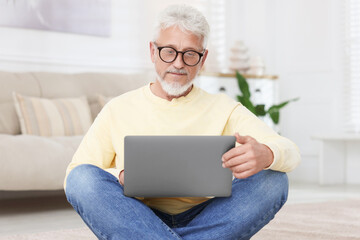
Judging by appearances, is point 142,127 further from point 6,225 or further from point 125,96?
point 6,225

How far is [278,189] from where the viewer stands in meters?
1.52

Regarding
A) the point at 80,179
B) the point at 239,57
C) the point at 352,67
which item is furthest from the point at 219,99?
the point at 352,67

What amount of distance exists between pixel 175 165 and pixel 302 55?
4189 millimetres

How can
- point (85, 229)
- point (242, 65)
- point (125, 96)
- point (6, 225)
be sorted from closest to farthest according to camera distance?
point (125, 96)
point (85, 229)
point (6, 225)
point (242, 65)

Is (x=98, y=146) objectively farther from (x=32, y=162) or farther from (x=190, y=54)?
(x=32, y=162)

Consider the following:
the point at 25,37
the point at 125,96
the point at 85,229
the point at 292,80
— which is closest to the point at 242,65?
Result: the point at 292,80

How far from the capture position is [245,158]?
1.34m

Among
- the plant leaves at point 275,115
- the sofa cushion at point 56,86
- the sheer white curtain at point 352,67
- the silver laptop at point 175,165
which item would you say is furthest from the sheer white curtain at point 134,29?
the silver laptop at point 175,165

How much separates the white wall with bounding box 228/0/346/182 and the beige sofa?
6.06ft

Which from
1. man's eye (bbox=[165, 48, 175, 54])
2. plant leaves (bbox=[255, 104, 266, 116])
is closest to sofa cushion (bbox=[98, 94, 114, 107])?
plant leaves (bbox=[255, 104, 266, 116])

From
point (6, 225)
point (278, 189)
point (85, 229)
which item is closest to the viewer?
point (278, 189)

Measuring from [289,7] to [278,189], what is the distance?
4.15 metres

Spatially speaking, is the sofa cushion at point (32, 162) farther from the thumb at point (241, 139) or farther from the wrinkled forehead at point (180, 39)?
the thumb at point (241, 139)

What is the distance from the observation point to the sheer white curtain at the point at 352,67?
507 cm
